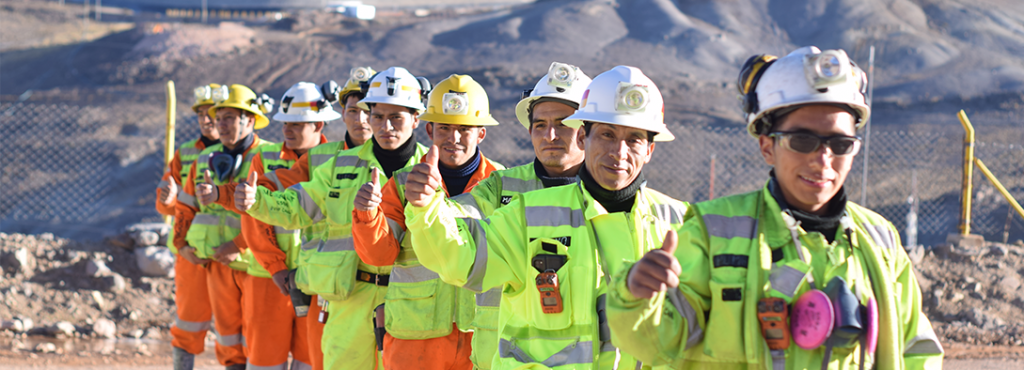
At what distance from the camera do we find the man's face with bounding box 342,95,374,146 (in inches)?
217

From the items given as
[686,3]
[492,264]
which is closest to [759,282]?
[492,264]

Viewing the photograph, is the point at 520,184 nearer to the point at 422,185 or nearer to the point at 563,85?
the point at 563,85

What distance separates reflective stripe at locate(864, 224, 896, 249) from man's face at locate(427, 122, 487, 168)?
7.93ft

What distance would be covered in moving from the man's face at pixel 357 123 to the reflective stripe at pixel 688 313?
3719 mm

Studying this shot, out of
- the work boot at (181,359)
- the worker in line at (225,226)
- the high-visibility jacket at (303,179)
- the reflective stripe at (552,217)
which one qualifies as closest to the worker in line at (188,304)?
the work boot at (181,359)

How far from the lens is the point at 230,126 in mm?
6777

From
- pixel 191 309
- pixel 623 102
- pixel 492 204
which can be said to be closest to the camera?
pixel 623 102

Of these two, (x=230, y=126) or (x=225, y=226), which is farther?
(x=230, y=126)

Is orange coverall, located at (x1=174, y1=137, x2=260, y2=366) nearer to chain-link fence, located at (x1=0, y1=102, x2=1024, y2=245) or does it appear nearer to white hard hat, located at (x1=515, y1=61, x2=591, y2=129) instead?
white hard hat, located at (x1=515, y1=61, x2=591, y2=129)

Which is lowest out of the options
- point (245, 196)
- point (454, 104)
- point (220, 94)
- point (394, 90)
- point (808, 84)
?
point (245, 196)

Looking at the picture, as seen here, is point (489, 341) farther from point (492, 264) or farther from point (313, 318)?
point (313, 318)

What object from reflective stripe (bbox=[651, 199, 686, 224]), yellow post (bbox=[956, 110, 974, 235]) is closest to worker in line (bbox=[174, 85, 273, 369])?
reflective stripe (bbox=[651, 199, 686, 224])

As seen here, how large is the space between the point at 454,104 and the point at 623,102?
152 cm

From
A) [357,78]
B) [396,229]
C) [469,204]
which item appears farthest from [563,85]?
[357,78]
